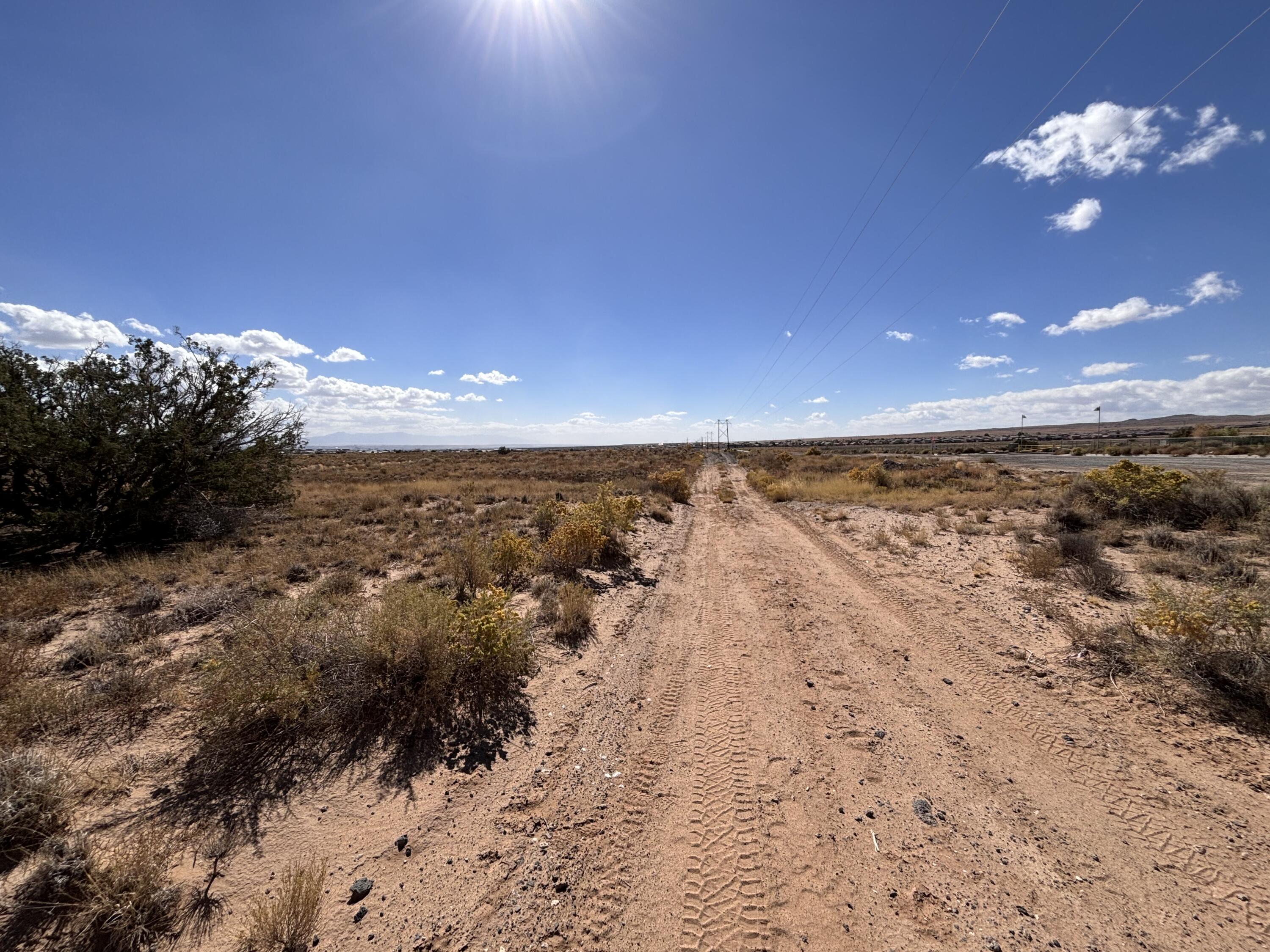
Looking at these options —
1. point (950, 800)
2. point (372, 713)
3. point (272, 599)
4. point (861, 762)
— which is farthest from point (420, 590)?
point (950, 800)

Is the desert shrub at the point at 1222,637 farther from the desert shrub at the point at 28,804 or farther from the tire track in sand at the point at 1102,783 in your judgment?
the desert shrub at the point at 28,804

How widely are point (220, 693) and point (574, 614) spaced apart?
144 inches

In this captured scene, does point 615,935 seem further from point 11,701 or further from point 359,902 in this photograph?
point 11,701

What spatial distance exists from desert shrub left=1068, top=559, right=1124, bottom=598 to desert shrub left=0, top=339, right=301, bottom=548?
60.6 feet

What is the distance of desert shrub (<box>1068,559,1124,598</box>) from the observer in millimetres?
6730

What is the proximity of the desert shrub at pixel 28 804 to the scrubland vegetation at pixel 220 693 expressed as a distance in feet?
0.05

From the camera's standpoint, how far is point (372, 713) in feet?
13.7

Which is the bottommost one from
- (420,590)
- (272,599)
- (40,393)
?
(272,599)

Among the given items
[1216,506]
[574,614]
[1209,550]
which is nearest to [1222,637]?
[1209,550]

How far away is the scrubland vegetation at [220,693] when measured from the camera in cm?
246

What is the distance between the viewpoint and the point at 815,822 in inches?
121

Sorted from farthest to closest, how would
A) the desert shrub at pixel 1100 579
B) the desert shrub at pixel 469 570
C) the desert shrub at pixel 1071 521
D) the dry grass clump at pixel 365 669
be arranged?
the desert shrub at pixel 1071 521
the desert shrub at pixel 469 570
the desert shrub at pixel 1100 579
the dry grass clump at pixel 365 669

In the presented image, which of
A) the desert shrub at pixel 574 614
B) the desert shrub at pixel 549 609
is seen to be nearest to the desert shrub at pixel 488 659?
the desert shrub at pixel 574 614

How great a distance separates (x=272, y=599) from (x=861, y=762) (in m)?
8.15
